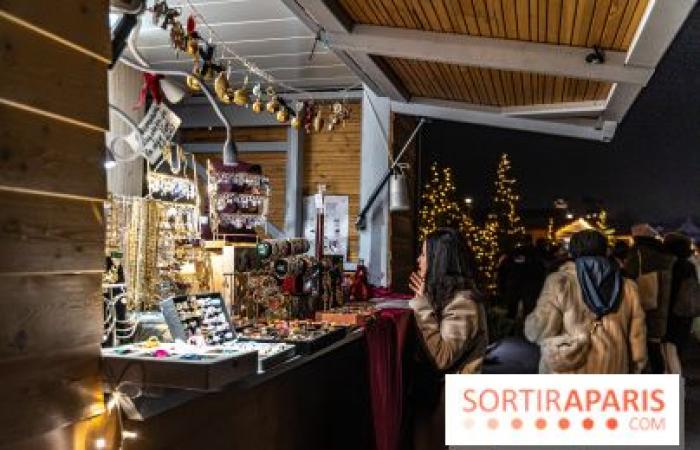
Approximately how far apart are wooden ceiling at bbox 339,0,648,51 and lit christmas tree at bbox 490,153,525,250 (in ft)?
41.2

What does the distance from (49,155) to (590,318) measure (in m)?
3.70

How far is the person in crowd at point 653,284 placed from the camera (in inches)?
244

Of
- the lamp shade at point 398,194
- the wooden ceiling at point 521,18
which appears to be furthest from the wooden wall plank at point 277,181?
the wooden ceiling at point 521,18

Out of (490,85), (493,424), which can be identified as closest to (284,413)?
(493,424)

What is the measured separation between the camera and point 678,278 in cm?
661

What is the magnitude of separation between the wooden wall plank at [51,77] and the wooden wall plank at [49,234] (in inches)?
11.6

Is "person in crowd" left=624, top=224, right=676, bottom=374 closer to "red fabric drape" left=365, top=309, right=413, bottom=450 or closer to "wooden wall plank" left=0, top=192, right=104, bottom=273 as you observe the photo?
"red fabric drape" left=365, top=309, right=413, bottom=450

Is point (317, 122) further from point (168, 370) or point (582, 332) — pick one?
point (168, 370)

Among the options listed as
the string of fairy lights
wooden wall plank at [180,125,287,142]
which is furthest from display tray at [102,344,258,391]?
the string of fairy lights

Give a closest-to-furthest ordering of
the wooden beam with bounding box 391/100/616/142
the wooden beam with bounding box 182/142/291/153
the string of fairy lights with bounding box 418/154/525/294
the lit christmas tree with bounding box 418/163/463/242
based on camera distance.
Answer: the wooden beam with bounding box 391/100/616/142
the wooden beam with bounding box 182/142/291/153
the lit christmas tree with bounding box 418/163/463/242
the string of fairy lights with bounding box 418/154/525/294

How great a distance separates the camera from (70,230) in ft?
7.07

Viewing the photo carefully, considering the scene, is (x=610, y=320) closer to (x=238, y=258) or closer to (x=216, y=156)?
(x=238, y=258)

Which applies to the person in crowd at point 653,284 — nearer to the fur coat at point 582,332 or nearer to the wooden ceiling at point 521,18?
the fur coat at point 582,332

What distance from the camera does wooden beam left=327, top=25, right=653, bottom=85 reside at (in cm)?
525
